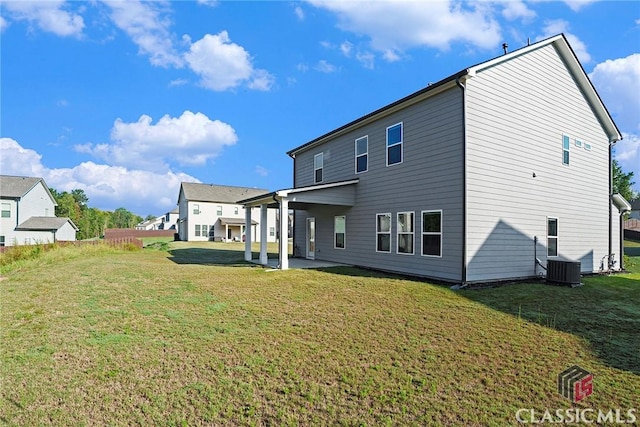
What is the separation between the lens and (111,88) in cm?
1452

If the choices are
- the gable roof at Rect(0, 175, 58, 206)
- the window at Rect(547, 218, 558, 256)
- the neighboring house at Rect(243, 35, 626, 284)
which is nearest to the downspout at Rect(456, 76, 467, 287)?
the neighboring house at Rect(243, 35, 626, 284)

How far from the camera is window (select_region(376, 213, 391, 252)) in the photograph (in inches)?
463

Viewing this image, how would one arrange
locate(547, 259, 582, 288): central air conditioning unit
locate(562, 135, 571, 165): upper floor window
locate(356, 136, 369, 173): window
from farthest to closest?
locate(356, 136, 369, 173): window → locate(562, 135, 571, 165): upper floor window → locate(547, 259, 582, 288): central air conditioning unit

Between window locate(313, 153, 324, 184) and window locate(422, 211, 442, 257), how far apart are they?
6.80 m

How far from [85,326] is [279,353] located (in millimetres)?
3392

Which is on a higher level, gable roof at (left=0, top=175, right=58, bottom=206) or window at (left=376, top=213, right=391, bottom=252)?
gable roof at (left=0, top=175, right=58, bottom=206)

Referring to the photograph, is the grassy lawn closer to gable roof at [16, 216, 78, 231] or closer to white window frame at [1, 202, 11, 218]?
gable roof at [16, 216, 78, 231]

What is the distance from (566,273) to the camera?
31.4 ft

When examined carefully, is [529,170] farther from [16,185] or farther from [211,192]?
[16,185]

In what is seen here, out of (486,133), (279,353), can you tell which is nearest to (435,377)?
(279,353)

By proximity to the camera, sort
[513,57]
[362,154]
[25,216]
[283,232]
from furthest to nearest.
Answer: [25,216] < [362,154] < [283,232] < [513,57]

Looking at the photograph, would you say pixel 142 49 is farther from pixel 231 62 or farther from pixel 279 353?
pixel 279 353

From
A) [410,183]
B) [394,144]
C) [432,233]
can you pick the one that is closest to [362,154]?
[394,144]

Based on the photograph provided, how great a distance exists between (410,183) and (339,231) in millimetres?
4595
